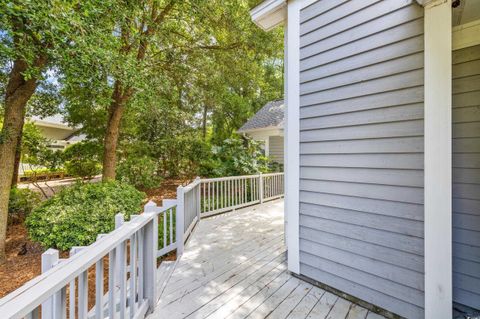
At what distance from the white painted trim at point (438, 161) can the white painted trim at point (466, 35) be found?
589 mm

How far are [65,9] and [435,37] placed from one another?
412 centimetres

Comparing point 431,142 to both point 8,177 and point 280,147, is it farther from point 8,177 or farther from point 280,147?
point 280,147

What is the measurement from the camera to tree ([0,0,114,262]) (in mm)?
2744

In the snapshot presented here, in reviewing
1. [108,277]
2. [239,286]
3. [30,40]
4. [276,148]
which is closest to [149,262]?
[108,277]

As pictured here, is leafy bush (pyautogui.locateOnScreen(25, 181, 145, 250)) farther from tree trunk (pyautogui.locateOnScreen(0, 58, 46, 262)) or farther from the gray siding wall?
the gray siding wall

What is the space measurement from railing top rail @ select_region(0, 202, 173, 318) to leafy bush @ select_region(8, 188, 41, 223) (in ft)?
20.4

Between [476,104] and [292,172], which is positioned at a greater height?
[476,104]

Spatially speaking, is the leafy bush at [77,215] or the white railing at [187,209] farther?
the leafy bush at [77,215]

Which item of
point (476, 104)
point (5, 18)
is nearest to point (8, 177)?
point (5, 18)

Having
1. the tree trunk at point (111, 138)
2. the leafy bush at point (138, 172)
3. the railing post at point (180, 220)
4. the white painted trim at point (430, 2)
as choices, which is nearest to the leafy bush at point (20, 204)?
the tree trunk at point (111, 138)

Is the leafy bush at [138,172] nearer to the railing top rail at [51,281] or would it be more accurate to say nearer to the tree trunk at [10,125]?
the tree trunk at [10,125]

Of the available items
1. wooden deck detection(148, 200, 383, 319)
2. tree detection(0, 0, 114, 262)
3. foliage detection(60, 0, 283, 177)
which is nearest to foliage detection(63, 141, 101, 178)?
foliage detection(60, 0, 283, 177)

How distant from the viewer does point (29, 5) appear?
8.61ft

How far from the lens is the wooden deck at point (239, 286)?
213 centimetres
